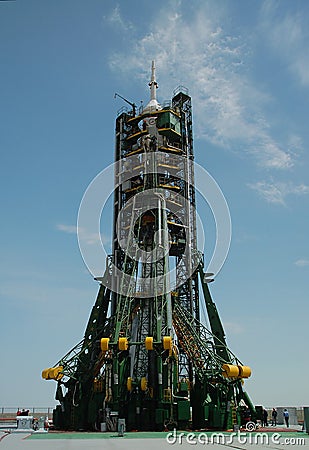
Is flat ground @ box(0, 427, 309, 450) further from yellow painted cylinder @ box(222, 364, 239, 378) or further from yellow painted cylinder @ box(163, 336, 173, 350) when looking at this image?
yellow painted cylinder @ box(163, 336, 173, 350)

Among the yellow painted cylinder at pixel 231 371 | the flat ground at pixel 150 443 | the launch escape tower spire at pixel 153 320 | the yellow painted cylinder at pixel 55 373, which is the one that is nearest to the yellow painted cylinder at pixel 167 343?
the launch escape tower spire at pixel 153 320

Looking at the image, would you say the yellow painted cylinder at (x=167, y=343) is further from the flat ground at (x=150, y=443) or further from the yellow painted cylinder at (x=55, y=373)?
the flat ground at (x=150, y=443)

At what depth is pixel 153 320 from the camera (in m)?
Answer: 45.8

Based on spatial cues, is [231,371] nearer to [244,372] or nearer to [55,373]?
[244,372]

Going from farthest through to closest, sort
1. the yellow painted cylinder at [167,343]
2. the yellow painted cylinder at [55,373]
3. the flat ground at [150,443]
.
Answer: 1. the yellow painted cylinder at [55,373]
2. the yellow painted cylinder at [167,343]
3. the flat ground at [150,443]

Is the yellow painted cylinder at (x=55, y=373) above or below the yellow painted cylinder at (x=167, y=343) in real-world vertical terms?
below

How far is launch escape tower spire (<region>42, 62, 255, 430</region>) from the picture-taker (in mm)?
39156

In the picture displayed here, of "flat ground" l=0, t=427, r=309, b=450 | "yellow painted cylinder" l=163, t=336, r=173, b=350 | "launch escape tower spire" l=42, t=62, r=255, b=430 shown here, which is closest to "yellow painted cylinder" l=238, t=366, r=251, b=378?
"launch escape tower spire" l=42, t=62, r=255, b=430

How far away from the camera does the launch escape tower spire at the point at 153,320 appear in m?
39.2

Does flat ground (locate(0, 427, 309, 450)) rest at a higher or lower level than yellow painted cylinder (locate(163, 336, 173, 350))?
lower

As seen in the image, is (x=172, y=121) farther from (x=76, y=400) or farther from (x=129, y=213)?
(x=76, y=400)

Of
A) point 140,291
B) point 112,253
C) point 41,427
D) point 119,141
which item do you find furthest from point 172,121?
point 41,427

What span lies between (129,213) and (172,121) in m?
12.5

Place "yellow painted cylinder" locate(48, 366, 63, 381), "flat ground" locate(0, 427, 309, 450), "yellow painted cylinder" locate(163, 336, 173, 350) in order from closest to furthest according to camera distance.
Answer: "flat ground" locate(0, 427, 309, 450), "yellow painted cylinder" locate(163, 336, 173, 350), "yellow painted cylinder" locate(48, 366, 63, 381)
